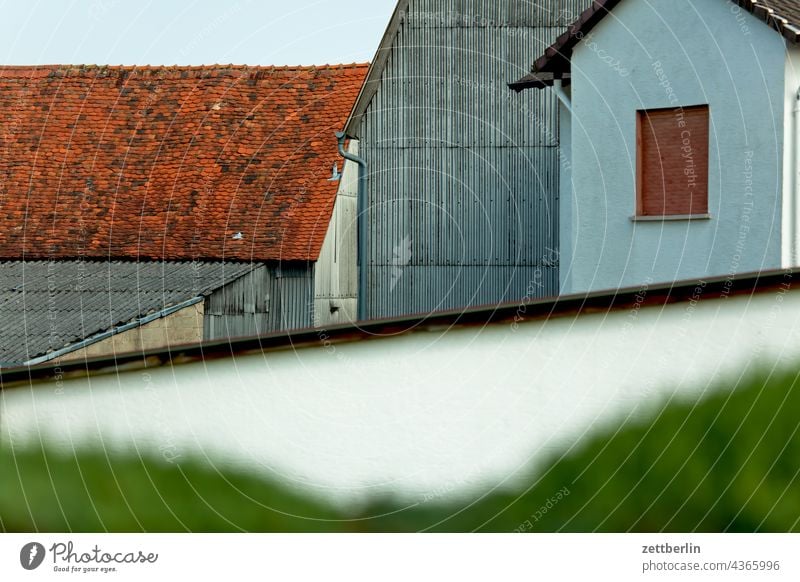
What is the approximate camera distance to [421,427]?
7.11 m

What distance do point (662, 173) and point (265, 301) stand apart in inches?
407

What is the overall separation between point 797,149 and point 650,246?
2.04 m

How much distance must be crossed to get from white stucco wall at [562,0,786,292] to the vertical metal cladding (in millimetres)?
6053

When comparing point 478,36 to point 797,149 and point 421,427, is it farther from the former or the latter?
point 421,427

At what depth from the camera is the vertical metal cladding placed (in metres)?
21.4

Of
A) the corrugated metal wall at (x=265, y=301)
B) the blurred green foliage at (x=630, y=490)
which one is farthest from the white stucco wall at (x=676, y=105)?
the corrugated metal wall at (x=265, y=301)

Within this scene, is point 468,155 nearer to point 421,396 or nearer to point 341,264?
point 341,264

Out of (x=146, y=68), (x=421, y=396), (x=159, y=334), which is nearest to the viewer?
(x=421, y=396)

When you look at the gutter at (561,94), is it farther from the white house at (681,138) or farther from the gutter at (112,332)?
the gutter at (112,332)

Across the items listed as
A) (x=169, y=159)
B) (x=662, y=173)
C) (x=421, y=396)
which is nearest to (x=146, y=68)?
(x=169, y=159)

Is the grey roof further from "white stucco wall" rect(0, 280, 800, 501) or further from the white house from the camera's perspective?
"white stucco wall" rect(0, 280, 800, 501)

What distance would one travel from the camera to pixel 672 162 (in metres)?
14.2
